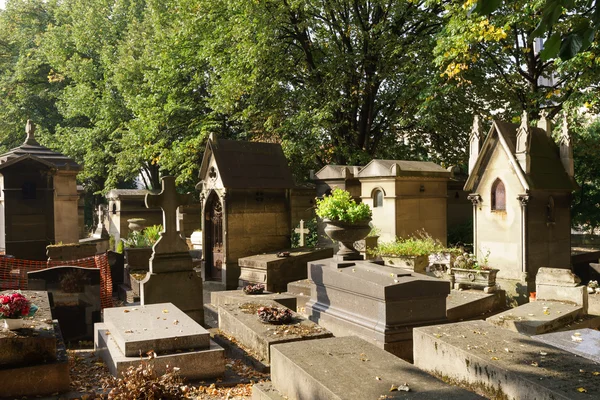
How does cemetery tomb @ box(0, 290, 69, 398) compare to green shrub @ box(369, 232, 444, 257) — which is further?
green shrub @ box(369, 232, 444, 257)

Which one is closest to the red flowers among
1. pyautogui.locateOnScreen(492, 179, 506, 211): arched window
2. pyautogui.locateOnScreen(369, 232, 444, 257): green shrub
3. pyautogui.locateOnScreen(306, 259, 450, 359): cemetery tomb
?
pyautogui.locateOnScreen(306, 259, 450, 359): cemetery tomb

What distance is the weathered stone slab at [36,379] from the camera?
5.65m

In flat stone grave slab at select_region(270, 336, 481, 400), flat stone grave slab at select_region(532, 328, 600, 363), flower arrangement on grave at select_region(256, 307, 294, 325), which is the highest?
flat stone grave slab at select_region(270, 336, 481, 400)

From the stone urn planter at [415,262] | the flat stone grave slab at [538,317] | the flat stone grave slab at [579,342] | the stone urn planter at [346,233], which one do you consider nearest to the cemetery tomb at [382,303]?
the stone urn planter at [346,233]

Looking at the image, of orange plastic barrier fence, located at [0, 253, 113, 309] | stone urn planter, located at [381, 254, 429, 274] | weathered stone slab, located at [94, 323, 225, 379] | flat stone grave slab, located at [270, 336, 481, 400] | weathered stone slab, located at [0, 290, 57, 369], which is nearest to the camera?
flat stone grave slab, located at [270, 336, 481, 400]

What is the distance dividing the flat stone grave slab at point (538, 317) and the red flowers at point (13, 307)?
7331 millimetres

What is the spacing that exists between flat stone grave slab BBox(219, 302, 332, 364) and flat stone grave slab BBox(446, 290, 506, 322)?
3470 mm

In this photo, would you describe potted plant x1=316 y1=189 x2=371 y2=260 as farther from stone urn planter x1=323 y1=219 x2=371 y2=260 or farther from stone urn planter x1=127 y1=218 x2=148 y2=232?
stone urn planter x1=127 y1=218 x2=148 y2=232

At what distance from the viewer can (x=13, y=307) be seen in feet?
20.1

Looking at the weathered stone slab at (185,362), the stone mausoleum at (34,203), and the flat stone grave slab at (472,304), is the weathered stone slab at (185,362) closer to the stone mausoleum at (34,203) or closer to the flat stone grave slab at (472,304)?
the flat stone grave slab at (472,304)

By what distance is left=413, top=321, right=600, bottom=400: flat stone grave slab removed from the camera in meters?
4.44

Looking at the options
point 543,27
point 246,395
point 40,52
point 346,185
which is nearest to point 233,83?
point 346,185

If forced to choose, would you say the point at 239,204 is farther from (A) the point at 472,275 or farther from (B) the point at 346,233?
(A) the point at 472,275

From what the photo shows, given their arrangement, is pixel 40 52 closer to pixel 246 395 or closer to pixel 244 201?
pixel 244 201
